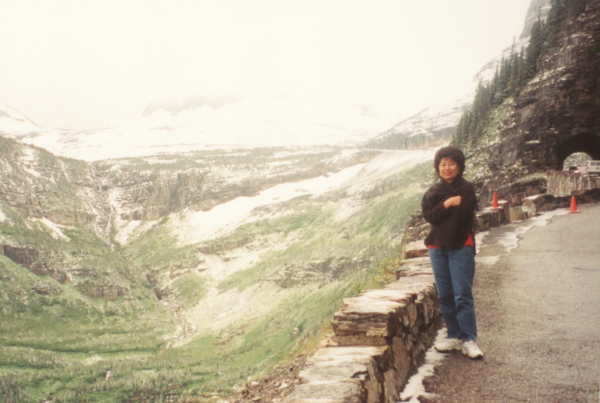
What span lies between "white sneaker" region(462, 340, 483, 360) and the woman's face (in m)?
1.96

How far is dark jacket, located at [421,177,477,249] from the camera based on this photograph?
15.9 ft

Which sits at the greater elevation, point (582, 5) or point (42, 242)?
point (582, 5)

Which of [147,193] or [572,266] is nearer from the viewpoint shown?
[572,266]

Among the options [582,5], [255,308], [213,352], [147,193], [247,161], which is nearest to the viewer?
[582,5]

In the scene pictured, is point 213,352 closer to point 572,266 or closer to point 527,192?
point 527,192

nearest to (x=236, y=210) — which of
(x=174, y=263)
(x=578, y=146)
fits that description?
(x=174, y=263)

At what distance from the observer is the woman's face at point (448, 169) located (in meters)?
4.89

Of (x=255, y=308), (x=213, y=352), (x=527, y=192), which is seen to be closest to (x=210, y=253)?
(x=255, y=308)

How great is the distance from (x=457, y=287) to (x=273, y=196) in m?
110

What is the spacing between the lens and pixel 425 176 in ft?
276

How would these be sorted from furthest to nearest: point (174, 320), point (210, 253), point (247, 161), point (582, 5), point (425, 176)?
point (247, 161), point (210, 253), point (425, 176), point (174, 320), point (582, 5)

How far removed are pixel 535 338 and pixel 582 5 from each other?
157 feet

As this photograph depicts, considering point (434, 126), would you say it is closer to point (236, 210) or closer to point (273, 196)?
point (273, 196)

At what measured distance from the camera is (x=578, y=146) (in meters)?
36.6
